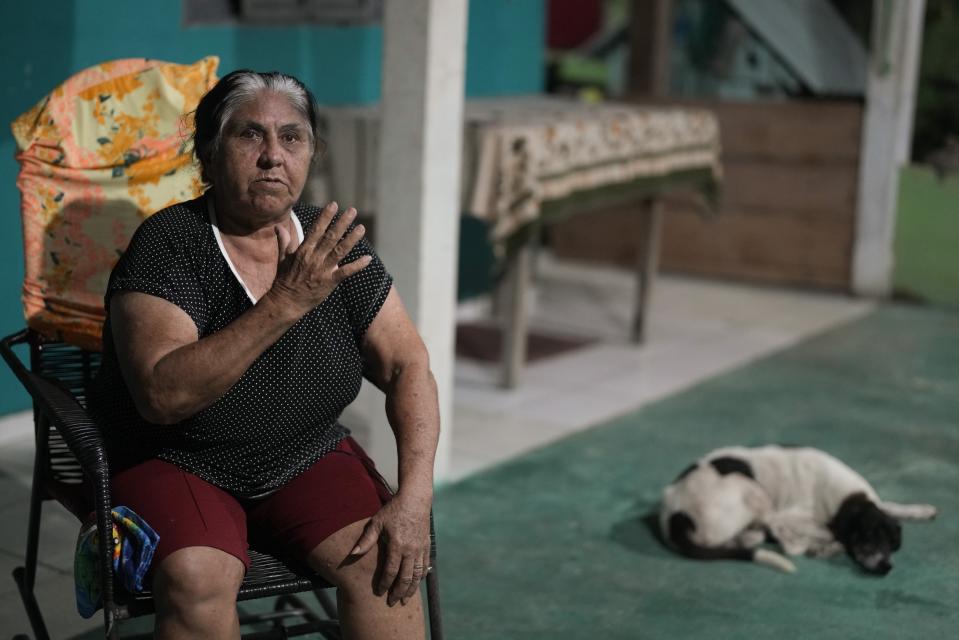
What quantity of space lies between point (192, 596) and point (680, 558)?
1577 millimetres

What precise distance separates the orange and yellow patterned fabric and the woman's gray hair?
0.38 metres

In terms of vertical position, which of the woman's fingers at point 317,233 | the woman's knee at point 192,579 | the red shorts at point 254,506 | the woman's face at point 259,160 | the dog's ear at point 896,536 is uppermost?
the woman's face at point 259,160

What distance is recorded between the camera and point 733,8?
698 cm

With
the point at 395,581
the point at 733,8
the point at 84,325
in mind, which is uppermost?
the point at 733,8

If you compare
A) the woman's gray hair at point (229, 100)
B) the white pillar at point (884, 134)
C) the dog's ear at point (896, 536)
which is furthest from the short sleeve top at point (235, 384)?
the white pillar at point (884, 134)

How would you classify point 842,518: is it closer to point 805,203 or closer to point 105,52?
point 105,52

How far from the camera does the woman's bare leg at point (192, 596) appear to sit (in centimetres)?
172

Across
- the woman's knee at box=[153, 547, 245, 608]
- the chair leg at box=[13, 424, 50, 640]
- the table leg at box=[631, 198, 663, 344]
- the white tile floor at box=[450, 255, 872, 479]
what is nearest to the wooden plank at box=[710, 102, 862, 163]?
the white tile floor at box=[450, 255, 872, 479]

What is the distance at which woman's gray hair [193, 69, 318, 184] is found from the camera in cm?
191

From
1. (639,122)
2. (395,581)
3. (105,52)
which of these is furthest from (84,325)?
(639,122)

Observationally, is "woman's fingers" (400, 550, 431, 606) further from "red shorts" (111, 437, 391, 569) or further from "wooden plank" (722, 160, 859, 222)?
"wooden plank" (722, 160, 859, 222)

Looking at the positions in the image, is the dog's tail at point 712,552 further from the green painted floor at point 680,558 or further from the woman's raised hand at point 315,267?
the woman's raised hand at point 315,267

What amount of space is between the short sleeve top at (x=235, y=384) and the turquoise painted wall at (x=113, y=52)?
5.66ft

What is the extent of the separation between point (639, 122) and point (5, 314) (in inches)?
98.4
